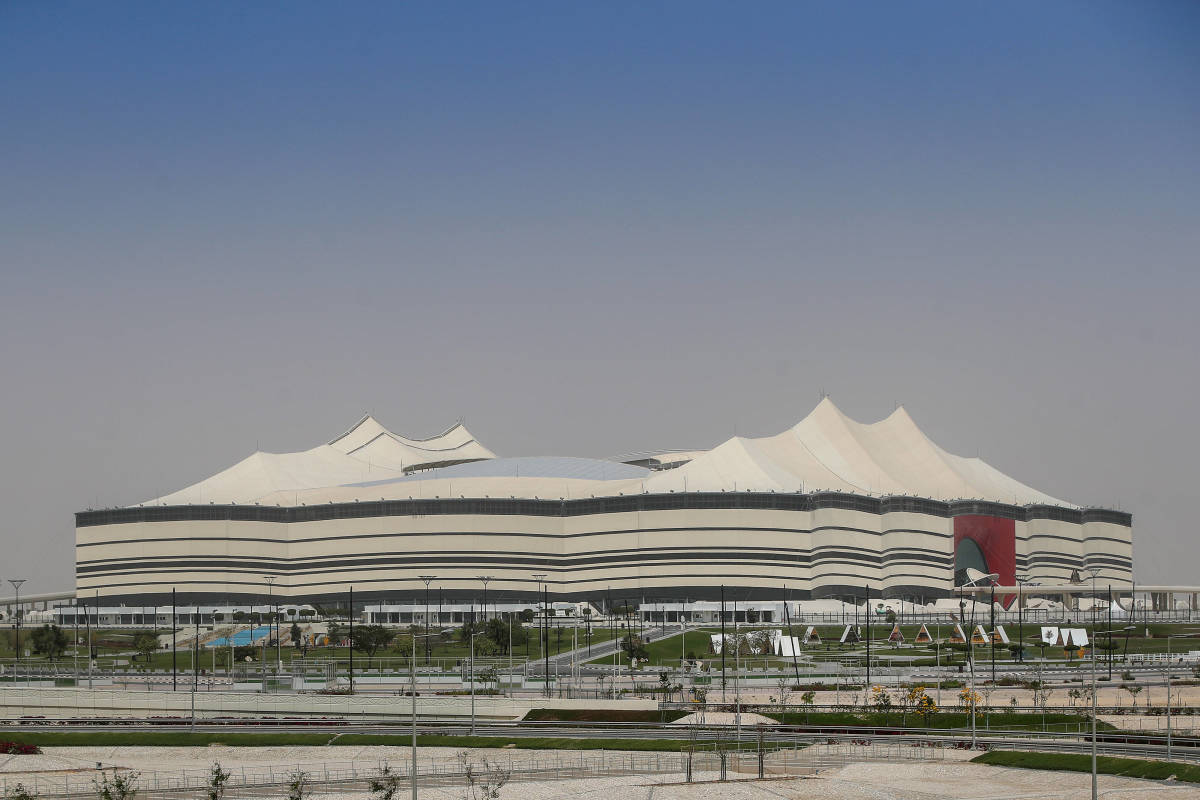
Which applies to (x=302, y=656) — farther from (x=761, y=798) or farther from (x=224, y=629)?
(x=761, y=798)

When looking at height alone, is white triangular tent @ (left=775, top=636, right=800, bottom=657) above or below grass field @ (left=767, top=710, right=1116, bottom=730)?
above

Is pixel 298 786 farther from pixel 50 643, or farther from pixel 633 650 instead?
pixel 50 643

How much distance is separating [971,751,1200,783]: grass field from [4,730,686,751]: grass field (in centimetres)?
1537

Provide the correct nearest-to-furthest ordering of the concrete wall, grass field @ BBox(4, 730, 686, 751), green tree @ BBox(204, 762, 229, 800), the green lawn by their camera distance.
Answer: green tree @ BBox(204, 762, 229, 800) → grass field @ BBox(4, 730, 686, 751) → the green lawn → the concrete wall

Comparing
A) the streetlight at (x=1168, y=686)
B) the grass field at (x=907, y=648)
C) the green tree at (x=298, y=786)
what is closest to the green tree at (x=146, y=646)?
the grass field at (x=907, y=648)

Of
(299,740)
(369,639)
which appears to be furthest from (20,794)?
(369,639)

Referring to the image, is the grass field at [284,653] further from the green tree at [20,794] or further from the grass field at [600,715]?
the green tree at [20,794]

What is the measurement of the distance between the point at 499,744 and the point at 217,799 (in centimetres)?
2019

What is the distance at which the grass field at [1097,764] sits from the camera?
6456cm

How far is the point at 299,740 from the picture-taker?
267ft

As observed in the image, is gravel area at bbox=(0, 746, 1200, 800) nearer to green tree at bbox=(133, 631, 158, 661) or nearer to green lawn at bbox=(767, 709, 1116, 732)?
green lawn at bbox=(767, 709, 1116, 732)

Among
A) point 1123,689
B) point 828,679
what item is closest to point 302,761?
point 828,679

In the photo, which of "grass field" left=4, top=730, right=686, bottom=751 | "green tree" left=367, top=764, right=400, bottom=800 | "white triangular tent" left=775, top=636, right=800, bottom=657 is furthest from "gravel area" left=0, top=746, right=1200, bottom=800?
"white triangular tent" left=775, top=636, right=800, bottom=657

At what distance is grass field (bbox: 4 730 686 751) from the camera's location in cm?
7769
